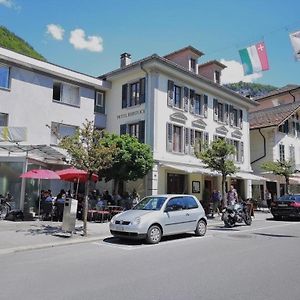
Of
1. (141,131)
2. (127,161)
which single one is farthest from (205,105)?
(127,161)

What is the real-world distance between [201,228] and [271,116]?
27.5m

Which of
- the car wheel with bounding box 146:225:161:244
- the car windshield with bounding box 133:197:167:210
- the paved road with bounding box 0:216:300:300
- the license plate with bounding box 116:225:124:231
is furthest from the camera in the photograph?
the car windshield with bounding box 133:197:167:210

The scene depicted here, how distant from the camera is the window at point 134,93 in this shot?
84.5 feet

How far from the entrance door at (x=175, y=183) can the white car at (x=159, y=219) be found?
451 inches

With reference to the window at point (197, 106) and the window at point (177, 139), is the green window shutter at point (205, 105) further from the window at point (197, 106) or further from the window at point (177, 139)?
the window at point (177, 139)

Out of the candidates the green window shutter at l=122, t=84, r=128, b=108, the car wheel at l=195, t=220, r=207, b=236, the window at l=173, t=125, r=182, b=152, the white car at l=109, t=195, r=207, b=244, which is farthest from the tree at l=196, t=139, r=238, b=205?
the white car at l=109, t=195, r=207, b=244

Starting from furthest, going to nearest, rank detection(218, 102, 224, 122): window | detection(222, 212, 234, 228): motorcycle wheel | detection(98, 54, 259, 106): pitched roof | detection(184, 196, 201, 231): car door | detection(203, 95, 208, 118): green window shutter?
1. detection(218, 102, 224, 122): window
2. detection(203, 95, 208, 118): green window shutter
3. detection(98, 54, 259, 106): pitched roof
4. detection(222, 212, 234, 228): motorcycle wheel
5. detection(184, 196, 201, 231): car door

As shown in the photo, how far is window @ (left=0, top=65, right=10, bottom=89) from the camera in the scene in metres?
21.4

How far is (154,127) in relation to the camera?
78.8 ft

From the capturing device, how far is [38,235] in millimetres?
13195

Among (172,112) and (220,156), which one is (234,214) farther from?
(172,112)

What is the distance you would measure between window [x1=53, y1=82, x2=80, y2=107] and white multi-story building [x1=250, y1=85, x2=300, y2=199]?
1838cm

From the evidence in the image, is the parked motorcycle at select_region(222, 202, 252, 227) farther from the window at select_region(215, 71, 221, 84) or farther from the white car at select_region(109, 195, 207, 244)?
the window at select_region(215, 71, 221, 84)


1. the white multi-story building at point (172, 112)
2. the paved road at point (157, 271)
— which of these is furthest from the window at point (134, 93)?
the paved road at point (157, 271)
